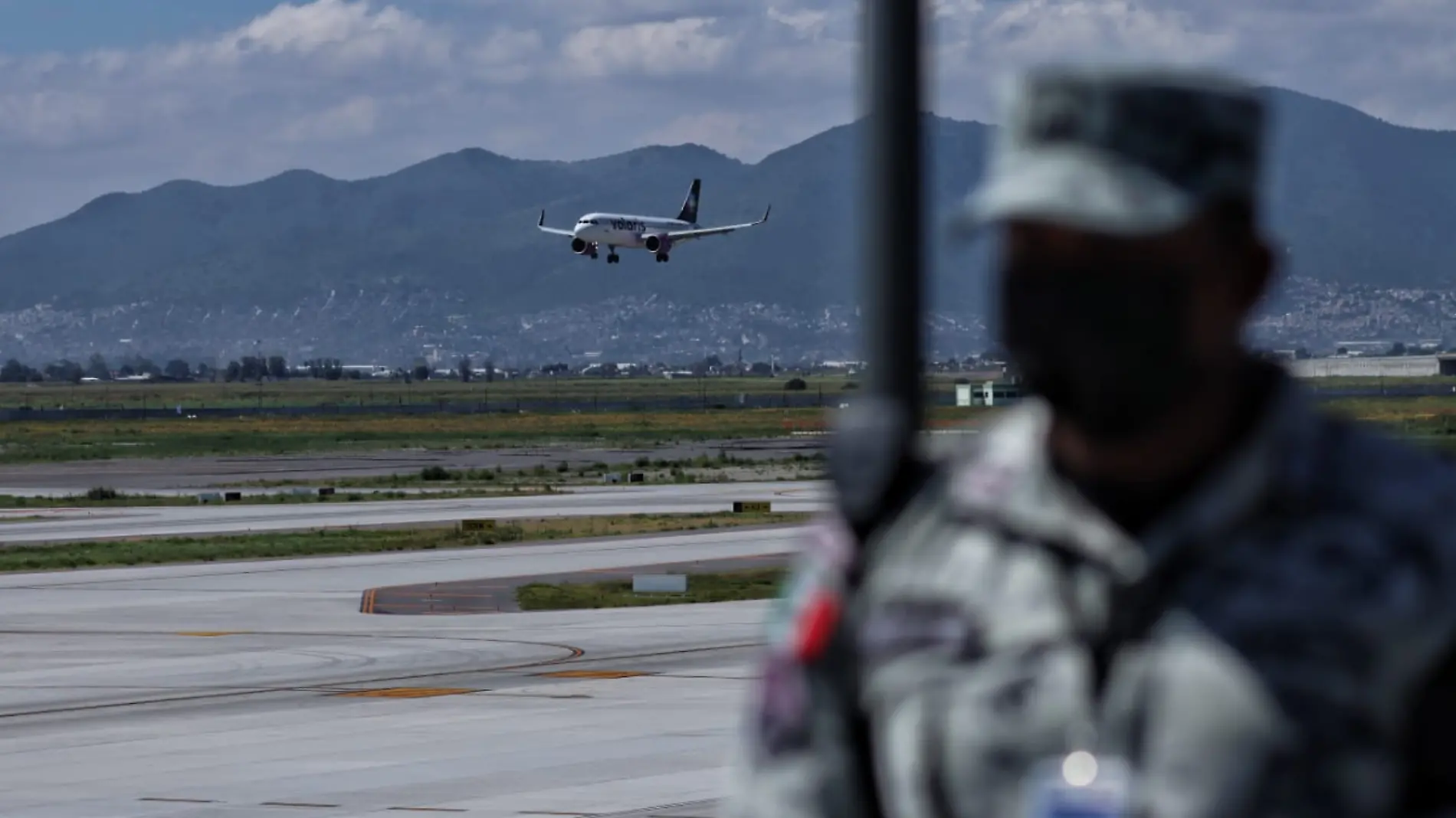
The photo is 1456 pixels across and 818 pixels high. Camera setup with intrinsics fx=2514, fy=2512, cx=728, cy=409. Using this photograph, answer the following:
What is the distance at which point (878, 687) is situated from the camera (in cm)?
292

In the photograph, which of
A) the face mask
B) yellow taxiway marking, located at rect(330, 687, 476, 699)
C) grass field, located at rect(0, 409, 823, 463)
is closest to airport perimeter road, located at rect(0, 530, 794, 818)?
yellow taxiway marking, located at rect(330, 687, 476, 699)

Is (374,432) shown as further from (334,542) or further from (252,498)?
(334,542)

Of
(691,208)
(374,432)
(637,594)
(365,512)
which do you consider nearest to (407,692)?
(637,594)

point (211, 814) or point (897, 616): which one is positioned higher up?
point (897, 616)

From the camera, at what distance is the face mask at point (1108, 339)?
8.96 feet

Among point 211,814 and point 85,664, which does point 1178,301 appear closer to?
point 211,814

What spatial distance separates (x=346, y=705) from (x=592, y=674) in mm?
3480

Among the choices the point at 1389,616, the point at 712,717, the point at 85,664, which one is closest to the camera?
the point at 1389,616

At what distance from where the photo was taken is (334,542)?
54.2 meters

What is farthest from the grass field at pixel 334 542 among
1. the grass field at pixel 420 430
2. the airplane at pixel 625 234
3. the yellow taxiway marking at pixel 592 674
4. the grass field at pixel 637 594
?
the airplane at pixel 625 234

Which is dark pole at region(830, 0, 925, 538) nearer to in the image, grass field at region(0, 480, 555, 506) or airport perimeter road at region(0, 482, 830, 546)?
airport perimeter road at region(0, 482, 830, 546)

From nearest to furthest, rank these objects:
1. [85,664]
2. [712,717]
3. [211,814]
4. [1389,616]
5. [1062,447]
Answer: [1389,616]
[1062,447]
[211,814]
[712,717]
[85,664]

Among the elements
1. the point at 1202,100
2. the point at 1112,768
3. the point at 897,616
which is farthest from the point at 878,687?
the point at 1202,100

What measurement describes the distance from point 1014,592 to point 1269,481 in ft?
1.03
